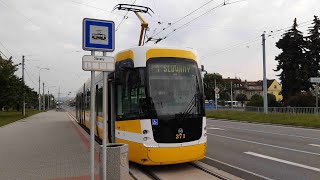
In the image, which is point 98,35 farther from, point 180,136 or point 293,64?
point 293,64

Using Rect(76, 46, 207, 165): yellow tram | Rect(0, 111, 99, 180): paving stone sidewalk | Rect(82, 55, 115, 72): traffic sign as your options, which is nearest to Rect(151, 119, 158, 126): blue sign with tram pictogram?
Rect(76, 46, 207, 165): yellow tram

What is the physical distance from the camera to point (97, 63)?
21.8 feet

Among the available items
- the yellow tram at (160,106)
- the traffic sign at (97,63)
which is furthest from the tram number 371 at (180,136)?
the traffic sign at (97,63)

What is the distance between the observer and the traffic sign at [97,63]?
21.4 ft

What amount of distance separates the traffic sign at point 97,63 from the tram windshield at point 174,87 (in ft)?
8.67

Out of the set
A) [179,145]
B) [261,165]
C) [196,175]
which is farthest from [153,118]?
[261,165]

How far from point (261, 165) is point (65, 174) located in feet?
16.2

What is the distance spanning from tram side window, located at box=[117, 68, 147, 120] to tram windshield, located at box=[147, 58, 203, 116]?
0.26m

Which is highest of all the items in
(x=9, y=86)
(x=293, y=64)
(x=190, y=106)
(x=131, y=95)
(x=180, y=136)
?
(x=293, y=64)

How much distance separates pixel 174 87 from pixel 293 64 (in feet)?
163

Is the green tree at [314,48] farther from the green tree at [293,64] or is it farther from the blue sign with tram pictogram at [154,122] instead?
the blue sign with tram pictogram at [154,122]

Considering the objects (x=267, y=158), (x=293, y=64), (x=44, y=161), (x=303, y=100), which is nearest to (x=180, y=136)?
(x=267, y=158)

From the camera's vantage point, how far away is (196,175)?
8656 millimetres

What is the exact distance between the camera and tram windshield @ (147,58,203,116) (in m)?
9.31
